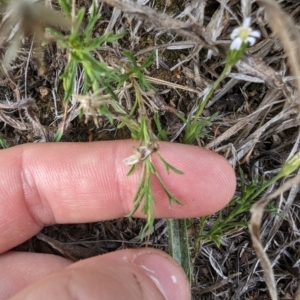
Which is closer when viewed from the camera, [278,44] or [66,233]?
[278,44]

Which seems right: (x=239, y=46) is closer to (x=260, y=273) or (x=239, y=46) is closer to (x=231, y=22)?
(x=231, y=22)

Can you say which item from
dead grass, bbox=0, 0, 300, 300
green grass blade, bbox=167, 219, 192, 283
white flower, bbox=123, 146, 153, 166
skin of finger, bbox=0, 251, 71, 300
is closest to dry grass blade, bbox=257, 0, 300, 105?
dead grass, bbox=0, 0, 300, 300

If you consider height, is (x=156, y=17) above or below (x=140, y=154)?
above

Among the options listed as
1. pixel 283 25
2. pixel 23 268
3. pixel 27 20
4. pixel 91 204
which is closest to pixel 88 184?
pixel 91 204

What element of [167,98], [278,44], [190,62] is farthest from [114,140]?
[278,44]

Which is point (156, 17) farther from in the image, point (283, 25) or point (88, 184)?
point (88, 184)

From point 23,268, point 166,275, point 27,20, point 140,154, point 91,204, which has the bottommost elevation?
point 23,268

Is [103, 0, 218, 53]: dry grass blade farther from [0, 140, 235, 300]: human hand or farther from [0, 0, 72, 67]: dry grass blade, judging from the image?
[0, 140, 235, 300]: human hand
